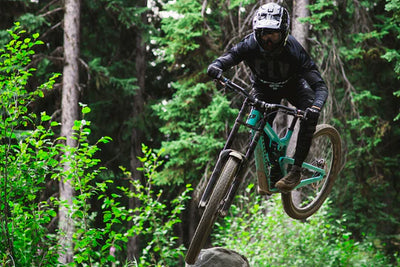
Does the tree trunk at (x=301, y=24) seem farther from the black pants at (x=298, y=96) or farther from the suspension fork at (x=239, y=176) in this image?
the suspension fork at (x=239, y=176)

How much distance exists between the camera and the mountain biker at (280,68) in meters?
4.82

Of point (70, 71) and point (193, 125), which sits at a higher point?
point (70, 71)

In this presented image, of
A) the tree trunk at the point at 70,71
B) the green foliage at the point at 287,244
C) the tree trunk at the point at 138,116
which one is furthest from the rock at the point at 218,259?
the tree trunk at the point at 138,116

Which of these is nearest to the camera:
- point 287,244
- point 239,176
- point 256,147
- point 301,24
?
point 239,176

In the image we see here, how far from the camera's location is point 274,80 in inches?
208

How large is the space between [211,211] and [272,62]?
1.74 metres

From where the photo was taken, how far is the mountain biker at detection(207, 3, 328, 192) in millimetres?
4824

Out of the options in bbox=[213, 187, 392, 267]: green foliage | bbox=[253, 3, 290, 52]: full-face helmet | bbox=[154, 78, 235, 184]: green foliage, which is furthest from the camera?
bbox=[154, 78, 235, 184]: green foliage

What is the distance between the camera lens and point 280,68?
5.18 metres

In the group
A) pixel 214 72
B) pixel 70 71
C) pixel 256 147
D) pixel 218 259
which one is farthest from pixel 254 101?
pixel 70 71

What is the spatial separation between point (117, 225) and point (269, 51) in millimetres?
14332

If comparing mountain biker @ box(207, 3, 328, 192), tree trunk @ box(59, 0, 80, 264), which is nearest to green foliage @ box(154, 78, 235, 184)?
tree trunk @ box(59, 0, 80, 264)

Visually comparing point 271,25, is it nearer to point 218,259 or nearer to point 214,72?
point 214,72

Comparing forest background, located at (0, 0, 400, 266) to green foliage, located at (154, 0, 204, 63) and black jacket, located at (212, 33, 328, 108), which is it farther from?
black jacket, located at (212, 33, 328, 108)
